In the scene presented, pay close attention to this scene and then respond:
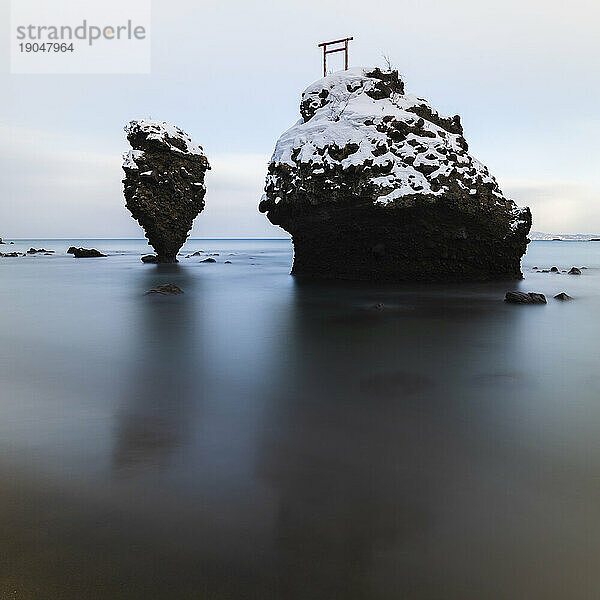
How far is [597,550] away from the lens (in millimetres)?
2064

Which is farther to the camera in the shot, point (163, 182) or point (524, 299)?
point (163, 182)

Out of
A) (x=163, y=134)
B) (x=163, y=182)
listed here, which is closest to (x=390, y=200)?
(x=163, y=182)

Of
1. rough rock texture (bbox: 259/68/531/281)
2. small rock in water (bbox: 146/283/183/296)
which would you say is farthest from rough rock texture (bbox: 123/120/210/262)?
small rock in water (bbox: 146/283/183/296)

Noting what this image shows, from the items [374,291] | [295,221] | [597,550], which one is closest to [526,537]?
[597,550]

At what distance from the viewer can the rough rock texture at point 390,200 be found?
14.1m

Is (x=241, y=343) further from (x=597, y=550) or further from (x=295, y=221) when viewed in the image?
(x=295, y=221)

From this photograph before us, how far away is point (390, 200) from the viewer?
13.8 meters

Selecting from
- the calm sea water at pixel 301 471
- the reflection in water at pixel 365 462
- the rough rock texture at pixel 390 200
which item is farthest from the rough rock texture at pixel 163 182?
the reflection in water at pixel 365 462

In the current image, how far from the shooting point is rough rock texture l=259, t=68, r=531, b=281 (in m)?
14.1

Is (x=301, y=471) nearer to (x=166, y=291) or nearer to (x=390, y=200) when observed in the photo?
(x=166, y=291)

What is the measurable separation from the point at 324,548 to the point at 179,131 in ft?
111

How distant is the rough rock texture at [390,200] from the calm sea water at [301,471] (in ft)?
27.2

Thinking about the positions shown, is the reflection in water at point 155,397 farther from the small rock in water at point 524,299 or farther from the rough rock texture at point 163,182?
the rough rock texture at point 163,182

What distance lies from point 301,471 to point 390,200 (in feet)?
39.6
